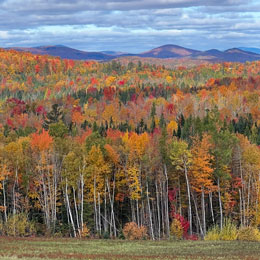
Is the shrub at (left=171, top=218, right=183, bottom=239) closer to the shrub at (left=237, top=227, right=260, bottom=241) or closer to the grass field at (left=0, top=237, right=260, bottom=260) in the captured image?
the shrub at (left=237, top=227, right=260, bottom=241)

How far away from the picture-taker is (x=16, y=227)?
6025 cm

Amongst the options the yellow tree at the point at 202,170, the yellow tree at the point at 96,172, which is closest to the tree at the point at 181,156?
the yellow tree at the point at 202,170

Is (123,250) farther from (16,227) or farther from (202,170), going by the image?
(202,170)

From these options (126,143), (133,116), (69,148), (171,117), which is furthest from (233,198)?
(133,116)

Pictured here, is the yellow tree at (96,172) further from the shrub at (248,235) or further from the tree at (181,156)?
the shrub at (248,235)

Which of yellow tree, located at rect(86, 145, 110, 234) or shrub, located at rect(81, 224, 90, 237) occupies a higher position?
yellow tree, located at rect(86, 145, 110, 234)

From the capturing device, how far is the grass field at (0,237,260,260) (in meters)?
36.3

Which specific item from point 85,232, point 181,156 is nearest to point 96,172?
point 85,232

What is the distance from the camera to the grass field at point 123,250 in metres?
→ 36.3

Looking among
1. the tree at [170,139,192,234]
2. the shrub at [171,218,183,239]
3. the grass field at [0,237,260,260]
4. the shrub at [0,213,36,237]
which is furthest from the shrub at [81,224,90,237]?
the tree at [170,139,192,234]

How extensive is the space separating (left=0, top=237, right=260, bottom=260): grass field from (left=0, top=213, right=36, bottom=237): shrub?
1078cm

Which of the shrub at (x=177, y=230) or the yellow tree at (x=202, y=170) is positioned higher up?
the yellow tree at (x=202, y=170)

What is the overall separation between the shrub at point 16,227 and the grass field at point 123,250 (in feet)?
35.4

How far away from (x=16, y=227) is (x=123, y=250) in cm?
2273
